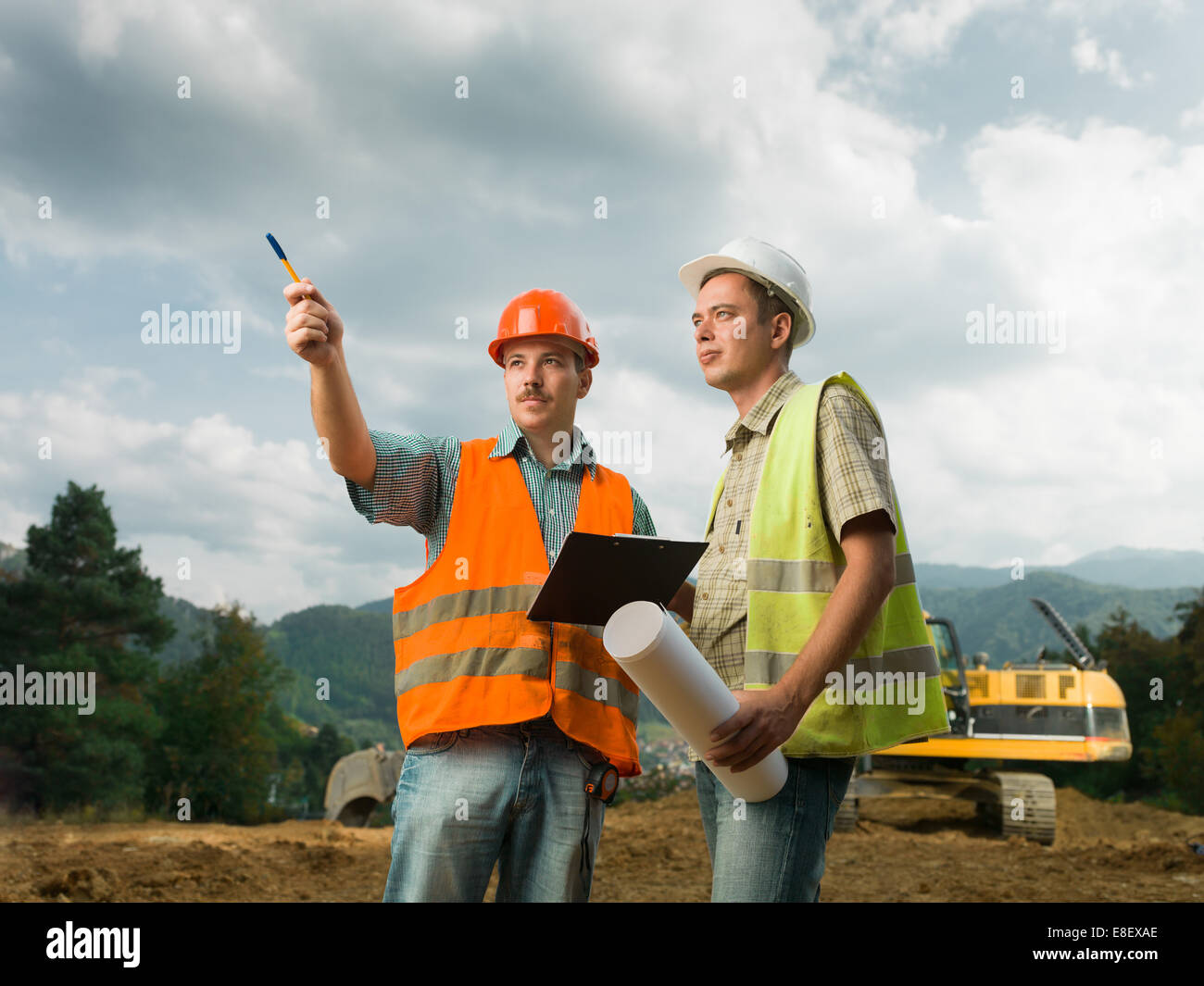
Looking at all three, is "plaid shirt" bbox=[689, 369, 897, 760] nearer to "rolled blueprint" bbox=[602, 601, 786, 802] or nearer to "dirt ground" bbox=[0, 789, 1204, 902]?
"rolled blueprint" bbox=[602, 601, 786, 802]

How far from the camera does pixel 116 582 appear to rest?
85.4ft

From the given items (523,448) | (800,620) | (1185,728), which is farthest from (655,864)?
(1185,728)

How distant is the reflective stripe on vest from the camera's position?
229 centimetres

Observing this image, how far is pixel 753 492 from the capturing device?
8.54 ft

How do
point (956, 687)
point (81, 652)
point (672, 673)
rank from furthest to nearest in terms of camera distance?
point (81, 652) → point (956, 687) → point (672, 673)

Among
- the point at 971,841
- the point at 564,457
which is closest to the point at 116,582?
the point at 971,841

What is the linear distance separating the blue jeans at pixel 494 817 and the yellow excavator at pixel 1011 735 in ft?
35.2

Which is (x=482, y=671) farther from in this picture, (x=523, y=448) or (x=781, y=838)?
(x=781, y=838)

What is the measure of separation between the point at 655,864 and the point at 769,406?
9.70 m

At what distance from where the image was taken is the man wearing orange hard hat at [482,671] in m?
2.53

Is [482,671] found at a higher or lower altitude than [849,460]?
lower

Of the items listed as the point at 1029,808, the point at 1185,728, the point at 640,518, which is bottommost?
the point at 1185,728

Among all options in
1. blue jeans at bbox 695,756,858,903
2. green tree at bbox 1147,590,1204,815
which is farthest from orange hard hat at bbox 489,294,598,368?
green tree at bbox 1147,590,1204,815
